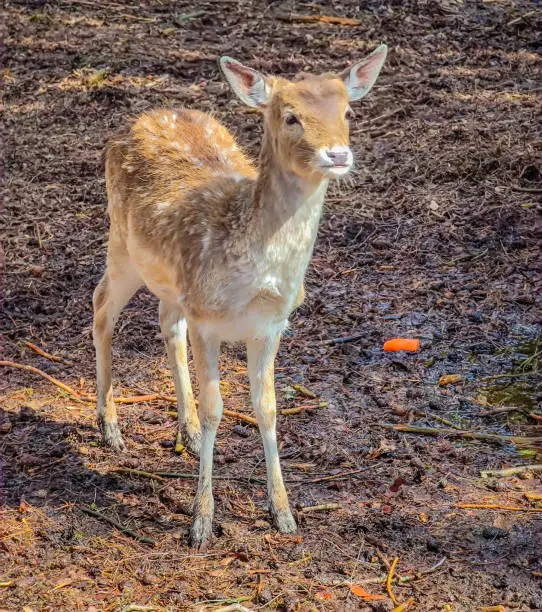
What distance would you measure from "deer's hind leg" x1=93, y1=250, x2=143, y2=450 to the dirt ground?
148 millimetres

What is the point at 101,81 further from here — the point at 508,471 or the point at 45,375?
the point at 508,471

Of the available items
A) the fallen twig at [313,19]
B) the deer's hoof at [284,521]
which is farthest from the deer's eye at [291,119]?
the fallen twig at [313,19]

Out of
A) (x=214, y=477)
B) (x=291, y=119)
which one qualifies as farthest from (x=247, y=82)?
(x=214, y=477)

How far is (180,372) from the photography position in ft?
20.6

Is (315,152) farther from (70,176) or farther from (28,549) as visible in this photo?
(70,176)

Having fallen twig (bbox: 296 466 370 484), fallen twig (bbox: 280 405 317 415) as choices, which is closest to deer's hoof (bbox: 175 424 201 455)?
fallen twig (bbox: 280 405 317 415)

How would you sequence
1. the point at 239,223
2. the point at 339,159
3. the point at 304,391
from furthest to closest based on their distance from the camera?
the point at 304,391 → the point at 239,223 → the point at 339,159

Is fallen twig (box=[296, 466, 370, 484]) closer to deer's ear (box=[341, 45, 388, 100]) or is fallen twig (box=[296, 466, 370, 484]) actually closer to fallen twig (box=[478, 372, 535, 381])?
fallen twig (box=[478, 372, 535, 381])

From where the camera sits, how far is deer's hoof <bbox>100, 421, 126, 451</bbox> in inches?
245

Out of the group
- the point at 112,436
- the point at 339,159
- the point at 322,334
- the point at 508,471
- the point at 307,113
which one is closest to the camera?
the point at 339,159

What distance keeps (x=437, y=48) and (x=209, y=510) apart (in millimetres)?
7521

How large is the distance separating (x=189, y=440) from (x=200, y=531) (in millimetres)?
1026

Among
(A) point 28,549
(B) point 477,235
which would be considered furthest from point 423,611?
(B) point 477,235

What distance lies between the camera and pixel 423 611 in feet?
15.5
